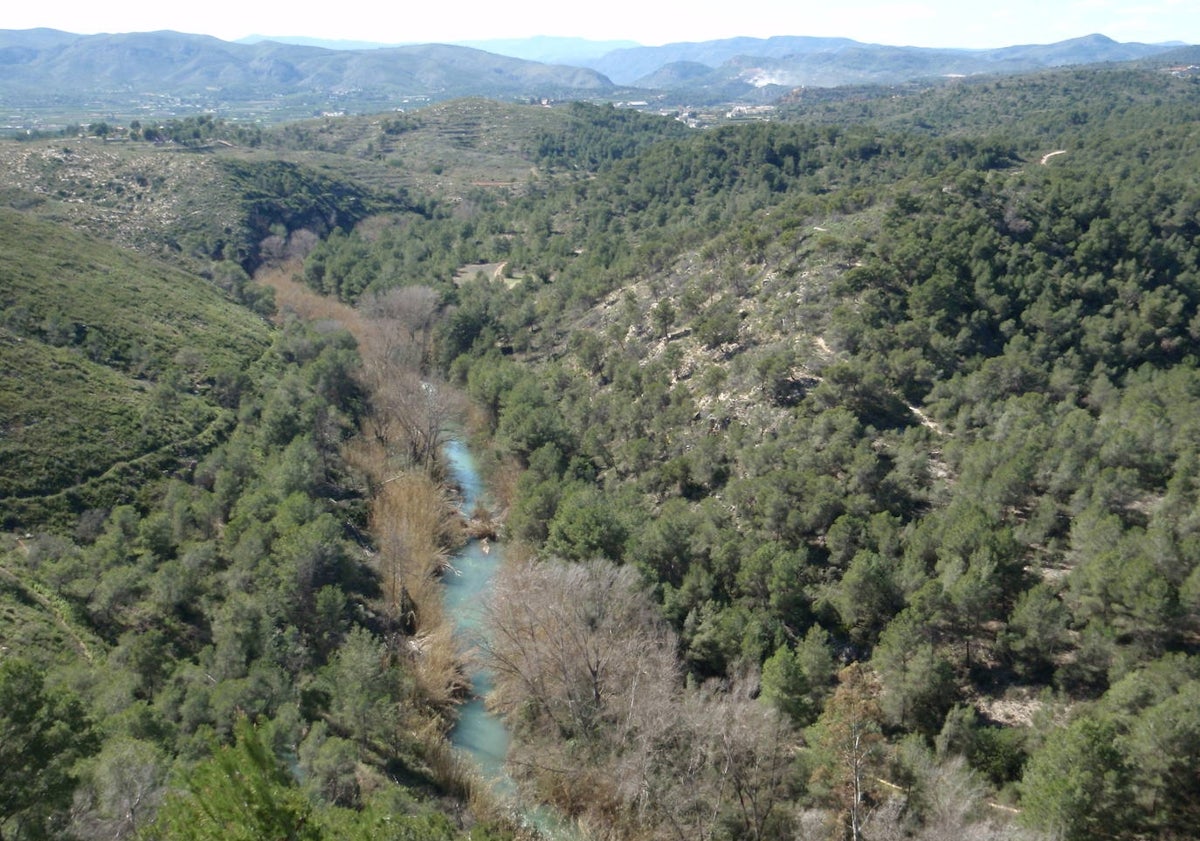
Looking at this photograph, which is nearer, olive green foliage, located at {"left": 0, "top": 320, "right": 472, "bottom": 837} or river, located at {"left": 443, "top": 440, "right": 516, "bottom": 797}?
olive green foliage, located at {"left": 0, "top": 320, "right": 472, "bottom": 837}

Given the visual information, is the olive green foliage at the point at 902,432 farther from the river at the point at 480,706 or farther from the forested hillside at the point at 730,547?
the river at the point at 480,706

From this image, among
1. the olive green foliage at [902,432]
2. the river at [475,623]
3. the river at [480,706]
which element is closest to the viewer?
the river at [480,706]

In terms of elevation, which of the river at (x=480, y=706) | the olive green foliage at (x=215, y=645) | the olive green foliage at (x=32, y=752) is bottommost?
the river at (x=480, y=706)

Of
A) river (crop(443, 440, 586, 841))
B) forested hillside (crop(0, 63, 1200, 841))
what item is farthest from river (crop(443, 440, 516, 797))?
forested hillside (crop(0, 63, 1200, 841))

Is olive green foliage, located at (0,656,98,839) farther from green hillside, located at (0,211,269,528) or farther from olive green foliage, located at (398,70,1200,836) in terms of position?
green hillside, located at (0,211,269,528)

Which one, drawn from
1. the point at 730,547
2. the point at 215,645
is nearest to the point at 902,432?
the point at 730,547

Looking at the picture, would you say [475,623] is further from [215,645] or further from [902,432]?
[902,432]

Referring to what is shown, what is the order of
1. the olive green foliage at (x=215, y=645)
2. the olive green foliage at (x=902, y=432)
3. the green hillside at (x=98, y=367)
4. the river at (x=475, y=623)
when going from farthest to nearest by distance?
1. the green hillside at (x=98, y=367)
2. the river at (x=475, y=623)
3. the olive green foliage at (x=902, y=432)
4. the olive green foliage at (x=215, y=645)

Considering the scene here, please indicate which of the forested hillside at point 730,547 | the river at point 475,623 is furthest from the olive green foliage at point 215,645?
the river at point 475,623

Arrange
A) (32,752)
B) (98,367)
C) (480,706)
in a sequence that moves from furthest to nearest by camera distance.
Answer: (98,367), (480,706), (32,752)
